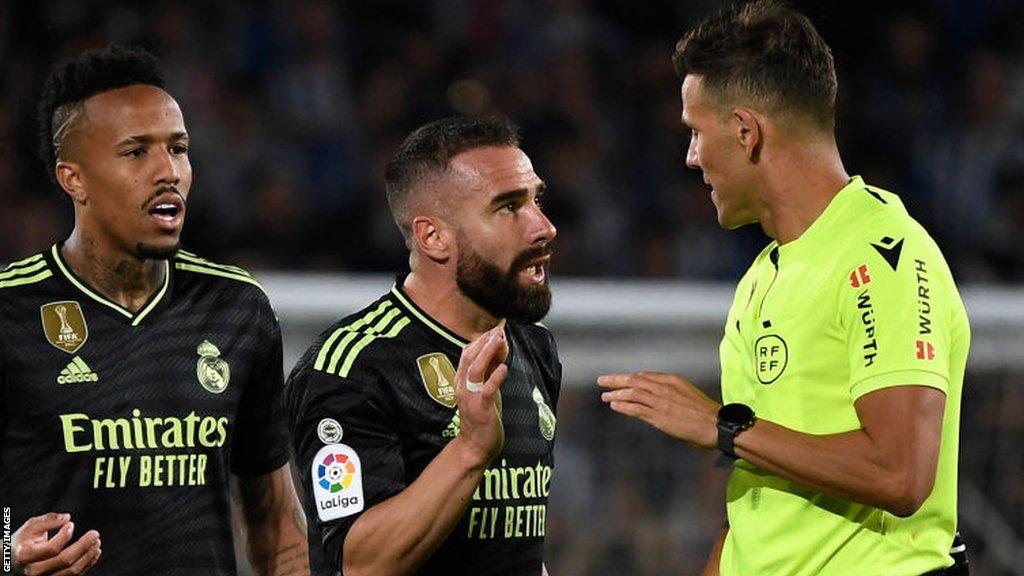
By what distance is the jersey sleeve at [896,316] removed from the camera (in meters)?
3.17

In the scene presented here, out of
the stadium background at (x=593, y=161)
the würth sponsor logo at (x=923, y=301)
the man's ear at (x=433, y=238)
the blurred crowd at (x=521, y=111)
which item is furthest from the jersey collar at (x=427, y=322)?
the blurred crowd at (x=521, y=111)

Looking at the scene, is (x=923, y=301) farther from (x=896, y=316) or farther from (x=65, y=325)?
(x=65, y=325)

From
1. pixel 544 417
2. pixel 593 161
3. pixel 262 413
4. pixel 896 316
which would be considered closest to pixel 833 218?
pixel 896 316

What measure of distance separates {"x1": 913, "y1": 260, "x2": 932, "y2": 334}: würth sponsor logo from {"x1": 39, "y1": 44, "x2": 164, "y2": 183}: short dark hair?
5.71ft

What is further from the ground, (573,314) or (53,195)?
(53,195)

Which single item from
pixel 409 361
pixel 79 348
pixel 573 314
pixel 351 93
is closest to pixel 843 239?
pixel 409 361

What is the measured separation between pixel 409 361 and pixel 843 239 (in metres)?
0.94

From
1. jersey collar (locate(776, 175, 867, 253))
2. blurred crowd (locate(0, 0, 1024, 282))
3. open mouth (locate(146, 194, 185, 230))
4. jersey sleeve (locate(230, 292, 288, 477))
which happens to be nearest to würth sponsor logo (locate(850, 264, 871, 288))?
jersey collar (locate(776, 175, 867, 253))

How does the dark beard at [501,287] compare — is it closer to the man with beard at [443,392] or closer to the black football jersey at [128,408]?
the man with beard at [443,392]

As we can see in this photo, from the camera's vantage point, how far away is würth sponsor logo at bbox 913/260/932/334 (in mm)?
3203

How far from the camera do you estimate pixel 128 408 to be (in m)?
3.60

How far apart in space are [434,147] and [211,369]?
70 cm

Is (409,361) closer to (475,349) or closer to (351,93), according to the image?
(475,349)

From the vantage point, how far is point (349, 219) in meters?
8.19
